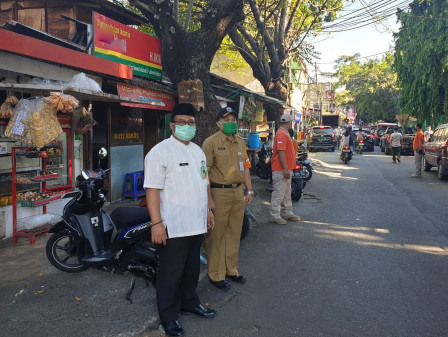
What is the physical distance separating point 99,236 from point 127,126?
5231mm

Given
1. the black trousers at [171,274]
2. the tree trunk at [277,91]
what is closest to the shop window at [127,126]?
the black trousers at [171,274]

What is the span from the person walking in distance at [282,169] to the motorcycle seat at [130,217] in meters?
3.04

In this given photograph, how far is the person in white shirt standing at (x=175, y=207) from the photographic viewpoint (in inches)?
118

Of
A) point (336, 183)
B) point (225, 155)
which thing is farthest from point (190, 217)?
point (336, 183)

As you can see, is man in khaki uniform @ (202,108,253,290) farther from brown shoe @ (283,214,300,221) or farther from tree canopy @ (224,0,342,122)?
tree canopy @ (224,0,342,122)

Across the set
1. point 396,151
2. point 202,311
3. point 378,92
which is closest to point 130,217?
point 202,311

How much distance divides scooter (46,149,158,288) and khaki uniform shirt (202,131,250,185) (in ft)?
2.88

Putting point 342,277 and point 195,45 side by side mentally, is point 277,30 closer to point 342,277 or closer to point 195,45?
point 195,45

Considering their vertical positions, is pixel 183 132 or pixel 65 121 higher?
pixel 65 121

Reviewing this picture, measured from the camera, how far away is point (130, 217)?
13.5ft

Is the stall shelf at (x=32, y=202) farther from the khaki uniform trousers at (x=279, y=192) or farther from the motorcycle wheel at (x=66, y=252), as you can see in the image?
the khaki uniform trousers at (x=279, y=192)

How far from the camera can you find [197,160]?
3271 millimetres

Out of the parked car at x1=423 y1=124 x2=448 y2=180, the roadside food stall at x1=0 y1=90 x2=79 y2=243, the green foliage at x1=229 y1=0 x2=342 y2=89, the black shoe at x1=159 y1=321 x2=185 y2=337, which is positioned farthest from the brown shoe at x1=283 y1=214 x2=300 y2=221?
the green foliage at x1=229 y1=0 x2=342 y2=89

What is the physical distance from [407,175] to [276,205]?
8.96 meters
